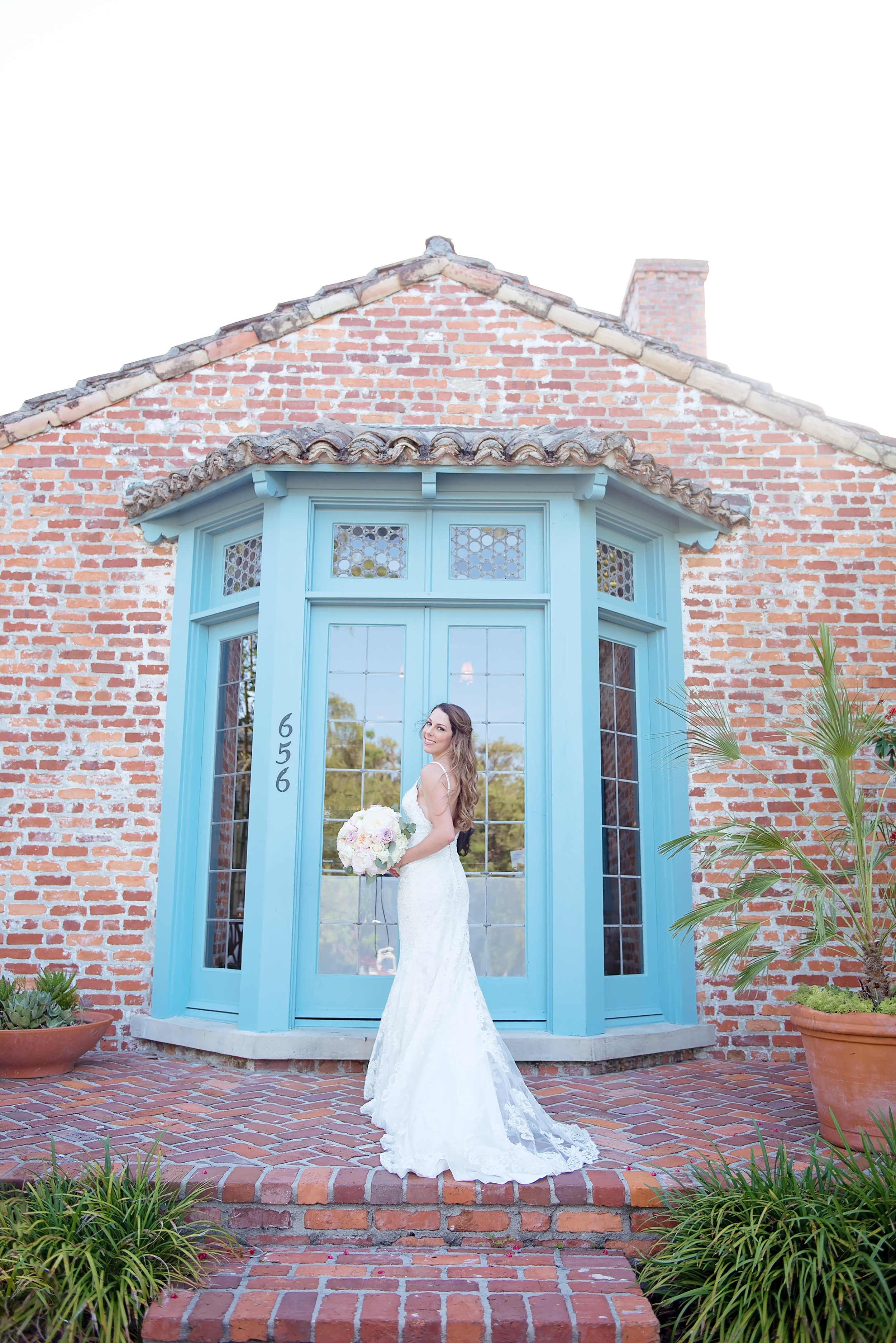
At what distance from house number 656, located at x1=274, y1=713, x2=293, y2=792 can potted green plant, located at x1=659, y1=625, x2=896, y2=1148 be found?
219 centimetres

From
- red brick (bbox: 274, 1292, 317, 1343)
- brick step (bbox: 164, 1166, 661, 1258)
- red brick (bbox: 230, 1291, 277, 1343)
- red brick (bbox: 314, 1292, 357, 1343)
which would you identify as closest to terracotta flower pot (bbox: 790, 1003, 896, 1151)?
brick step (bbox: 164, 1166, 661, 1258)

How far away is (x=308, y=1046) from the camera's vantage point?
17.8 feet

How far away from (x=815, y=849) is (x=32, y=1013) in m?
4.64

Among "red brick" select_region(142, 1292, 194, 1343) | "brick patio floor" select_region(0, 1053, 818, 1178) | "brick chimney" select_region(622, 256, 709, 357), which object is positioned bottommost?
"red brick" select_region(142, 1292, 194, 1343)

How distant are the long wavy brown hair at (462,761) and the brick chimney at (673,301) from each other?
16.1 ft

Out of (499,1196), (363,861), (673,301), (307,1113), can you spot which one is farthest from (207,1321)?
(673,301)

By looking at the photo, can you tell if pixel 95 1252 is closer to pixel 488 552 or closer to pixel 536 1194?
pixel 536 1194

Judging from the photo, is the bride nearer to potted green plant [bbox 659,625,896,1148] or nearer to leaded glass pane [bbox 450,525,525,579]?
potted green plant [bbox 659,625,896,1148]

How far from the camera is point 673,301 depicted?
842cm

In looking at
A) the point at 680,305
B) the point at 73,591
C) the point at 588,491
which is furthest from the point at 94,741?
the point at 680,305

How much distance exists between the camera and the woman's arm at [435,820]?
15.1 ft

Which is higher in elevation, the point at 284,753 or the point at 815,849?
the point at 284,753

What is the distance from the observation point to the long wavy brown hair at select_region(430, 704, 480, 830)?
4.79 m

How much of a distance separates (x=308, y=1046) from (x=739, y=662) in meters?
3.52
